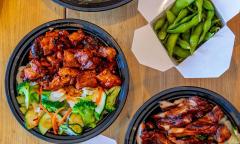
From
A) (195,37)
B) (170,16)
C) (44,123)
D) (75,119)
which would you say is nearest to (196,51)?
(195,37)

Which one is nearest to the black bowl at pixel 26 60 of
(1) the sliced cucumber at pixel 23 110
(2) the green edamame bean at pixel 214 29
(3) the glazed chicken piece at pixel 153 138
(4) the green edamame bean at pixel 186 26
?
(1) the sliced cucumber at pixel 23 110

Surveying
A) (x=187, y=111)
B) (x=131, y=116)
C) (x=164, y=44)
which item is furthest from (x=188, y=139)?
(x=164, y=44)

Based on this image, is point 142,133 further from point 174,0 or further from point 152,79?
point 174,0

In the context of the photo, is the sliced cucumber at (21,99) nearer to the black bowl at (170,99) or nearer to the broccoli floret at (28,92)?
the broccoli floret at (28,92)

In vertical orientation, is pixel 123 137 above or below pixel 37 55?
below

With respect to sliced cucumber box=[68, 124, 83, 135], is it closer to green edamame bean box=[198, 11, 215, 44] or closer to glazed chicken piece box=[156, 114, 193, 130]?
glazed chicken piece box=[156, 114, 193, 130]
